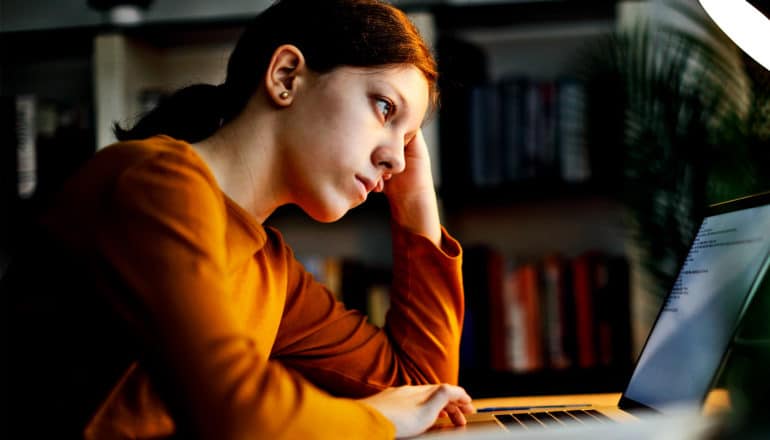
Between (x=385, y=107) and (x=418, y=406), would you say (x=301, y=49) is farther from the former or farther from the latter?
(x=418, y=406)

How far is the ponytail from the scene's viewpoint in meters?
0.96

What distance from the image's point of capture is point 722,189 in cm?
156

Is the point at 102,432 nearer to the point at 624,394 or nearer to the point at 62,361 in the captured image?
the point at 62,361

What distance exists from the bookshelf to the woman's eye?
1104mm

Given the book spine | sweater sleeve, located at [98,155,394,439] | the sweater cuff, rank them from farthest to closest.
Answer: the book spine, the sweater cuff, sweater sleeve, located at [98,155,394,439]

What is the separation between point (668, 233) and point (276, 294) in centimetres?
106

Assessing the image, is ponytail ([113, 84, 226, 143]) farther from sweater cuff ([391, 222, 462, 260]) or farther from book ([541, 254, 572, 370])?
book ([541, 254, 572, 370])

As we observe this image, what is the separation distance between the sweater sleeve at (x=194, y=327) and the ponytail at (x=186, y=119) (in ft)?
0.97

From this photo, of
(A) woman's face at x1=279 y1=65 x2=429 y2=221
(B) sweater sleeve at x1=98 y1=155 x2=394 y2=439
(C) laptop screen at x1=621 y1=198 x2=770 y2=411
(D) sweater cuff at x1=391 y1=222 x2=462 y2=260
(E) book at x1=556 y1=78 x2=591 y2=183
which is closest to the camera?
(B) sweater sleeve at x1=98 y1=155 x2=394 y2=439

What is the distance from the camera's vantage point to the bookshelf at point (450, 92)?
79.0 inches

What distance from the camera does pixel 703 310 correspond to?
821mm

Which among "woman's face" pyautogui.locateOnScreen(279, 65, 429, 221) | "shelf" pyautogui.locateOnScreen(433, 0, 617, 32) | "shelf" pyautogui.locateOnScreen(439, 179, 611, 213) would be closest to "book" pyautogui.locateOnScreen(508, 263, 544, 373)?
"shelf" pyautogui.locateOnScreen(439, 179, 611, 213)

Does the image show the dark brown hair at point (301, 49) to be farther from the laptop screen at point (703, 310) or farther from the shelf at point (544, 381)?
the shelf at point (544, 381)

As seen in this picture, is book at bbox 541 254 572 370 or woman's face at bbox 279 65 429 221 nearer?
woman's face at bbox 279 65 429 221
